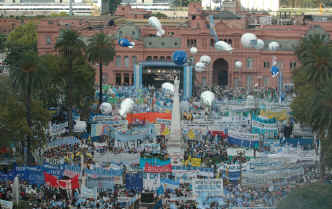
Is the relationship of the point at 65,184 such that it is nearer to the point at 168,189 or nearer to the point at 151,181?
the point at 151,181

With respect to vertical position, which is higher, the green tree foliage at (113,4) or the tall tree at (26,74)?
the green tree foliage at (113,4)

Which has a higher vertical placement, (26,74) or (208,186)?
(26,74)

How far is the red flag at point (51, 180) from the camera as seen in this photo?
155 feet

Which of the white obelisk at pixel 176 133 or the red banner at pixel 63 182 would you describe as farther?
the white obelisk at pixel 176 133

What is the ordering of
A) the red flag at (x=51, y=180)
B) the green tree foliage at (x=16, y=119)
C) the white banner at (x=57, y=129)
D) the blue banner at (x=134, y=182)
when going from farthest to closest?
the white banner at (x=57, y=129), the green tree foliage at (x=16, y=119), the blue banner at (x=134, y=182), the red flag at (x=51, y=180)

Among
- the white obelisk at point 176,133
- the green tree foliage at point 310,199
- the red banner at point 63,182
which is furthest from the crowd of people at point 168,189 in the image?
the green tree foliage at point 310,199

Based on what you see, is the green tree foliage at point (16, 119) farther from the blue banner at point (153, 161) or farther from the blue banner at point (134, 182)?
the blue banner at point (134, 182)

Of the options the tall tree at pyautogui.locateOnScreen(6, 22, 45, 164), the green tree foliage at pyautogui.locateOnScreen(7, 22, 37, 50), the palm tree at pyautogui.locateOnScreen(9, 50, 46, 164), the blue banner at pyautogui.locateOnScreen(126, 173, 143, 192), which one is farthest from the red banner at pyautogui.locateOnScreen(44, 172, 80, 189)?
the green tree foliage at pyautogui.locateOnScreen(7, 22, 37, 50)

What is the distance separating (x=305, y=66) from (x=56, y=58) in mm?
23561

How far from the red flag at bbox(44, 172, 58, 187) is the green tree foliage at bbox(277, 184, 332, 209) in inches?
635

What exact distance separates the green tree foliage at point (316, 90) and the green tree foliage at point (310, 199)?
11.4 metres

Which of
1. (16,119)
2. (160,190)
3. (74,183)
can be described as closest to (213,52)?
(16,119)

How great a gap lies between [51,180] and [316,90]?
21.7 metres

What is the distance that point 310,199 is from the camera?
115 feet
